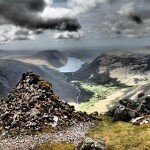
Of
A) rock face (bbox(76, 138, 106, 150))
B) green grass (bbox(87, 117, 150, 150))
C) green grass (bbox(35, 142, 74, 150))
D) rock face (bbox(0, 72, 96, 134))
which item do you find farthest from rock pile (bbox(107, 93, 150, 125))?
rock face (bbox(76, 138, 106, 150))

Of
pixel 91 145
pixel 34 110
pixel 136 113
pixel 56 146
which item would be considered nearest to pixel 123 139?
pixel 91 145

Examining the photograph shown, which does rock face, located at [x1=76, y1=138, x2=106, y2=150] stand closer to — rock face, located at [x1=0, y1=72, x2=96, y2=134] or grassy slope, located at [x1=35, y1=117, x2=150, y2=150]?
→ grassy slope, located at [x1=35, y1=117, x2=150, y2=150]

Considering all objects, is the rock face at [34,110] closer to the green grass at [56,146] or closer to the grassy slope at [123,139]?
the grassy slope at [123,139]

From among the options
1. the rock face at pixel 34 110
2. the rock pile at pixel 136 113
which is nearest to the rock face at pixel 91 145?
the rock face at pixel 34 110

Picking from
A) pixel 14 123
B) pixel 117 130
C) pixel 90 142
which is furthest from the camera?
pixel 14 123

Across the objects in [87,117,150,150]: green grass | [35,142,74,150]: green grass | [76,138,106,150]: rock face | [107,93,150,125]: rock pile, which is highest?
[76,138,106,150]: rock face

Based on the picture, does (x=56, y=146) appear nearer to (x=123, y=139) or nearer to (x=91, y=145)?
(x=91, y=145)

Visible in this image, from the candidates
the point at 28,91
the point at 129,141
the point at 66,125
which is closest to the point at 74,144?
the point at 129,141

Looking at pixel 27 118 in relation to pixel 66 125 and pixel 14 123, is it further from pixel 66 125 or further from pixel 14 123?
pixel 66 125
